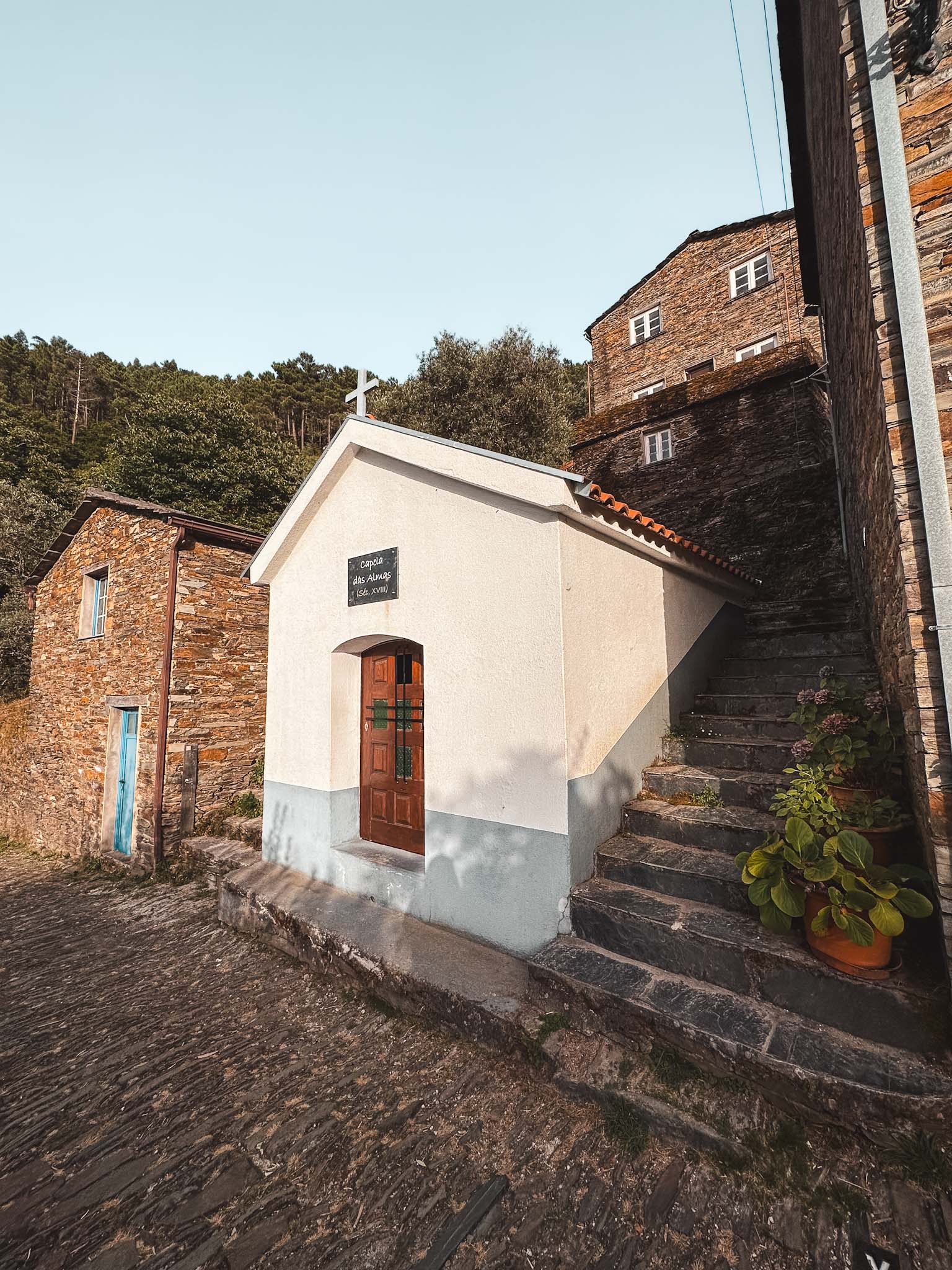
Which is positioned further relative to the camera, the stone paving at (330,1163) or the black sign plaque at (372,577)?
the black sign plaque at (372,577)

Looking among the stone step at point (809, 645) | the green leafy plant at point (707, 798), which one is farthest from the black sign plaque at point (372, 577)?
the stone step at point (809, 645)

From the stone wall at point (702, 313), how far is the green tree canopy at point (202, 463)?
13719mm

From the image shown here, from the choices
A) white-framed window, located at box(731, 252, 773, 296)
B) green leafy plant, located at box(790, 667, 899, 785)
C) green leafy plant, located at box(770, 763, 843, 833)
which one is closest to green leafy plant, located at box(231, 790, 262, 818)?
green leafy plant, located at box(770, 763, 843, 833)

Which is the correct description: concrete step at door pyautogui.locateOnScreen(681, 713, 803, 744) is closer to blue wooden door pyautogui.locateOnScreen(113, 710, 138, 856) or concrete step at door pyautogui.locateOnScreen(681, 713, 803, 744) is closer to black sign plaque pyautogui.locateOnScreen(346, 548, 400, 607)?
black sign plaque pyautogui.locateOnScreen(346, 548, 400, 607)

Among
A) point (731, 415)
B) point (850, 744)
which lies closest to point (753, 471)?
point (731, 415)

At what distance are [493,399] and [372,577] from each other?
14640mm

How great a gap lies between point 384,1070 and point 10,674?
17124mm

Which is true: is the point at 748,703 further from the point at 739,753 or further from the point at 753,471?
the point at 753,471

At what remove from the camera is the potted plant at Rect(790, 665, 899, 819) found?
3205 millimetres

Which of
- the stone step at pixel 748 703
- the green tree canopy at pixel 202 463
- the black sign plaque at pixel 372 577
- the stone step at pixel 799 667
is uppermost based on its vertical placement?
the green tree canopy at pixel 202 463

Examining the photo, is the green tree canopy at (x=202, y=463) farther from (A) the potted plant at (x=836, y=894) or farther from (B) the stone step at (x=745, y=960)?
(A) the potted plant at (x=836, y=894)

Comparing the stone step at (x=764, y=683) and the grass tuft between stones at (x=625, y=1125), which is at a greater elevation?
the stone step at (x=764, y=683)

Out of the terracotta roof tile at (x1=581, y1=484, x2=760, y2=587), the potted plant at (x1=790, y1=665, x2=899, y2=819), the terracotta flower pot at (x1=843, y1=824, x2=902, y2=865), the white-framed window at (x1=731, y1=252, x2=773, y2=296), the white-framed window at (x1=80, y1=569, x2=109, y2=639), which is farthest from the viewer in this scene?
the white-framed window at (x1=731, y1=252, x2=773, y2=296)

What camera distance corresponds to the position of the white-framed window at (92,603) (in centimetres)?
1020
